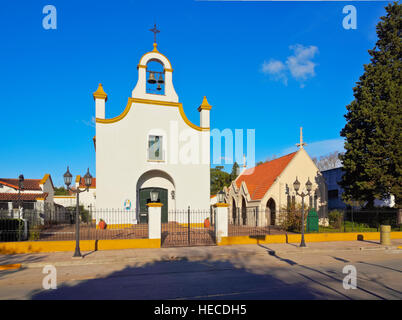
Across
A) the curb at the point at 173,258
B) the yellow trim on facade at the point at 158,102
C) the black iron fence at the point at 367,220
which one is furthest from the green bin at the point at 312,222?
the yellow trim on facade at the point at 158,102

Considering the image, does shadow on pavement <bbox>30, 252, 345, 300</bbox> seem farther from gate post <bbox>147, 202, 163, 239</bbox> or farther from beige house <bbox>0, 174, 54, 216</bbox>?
beige house <bbox>0, 174, 54, 216</bbox>

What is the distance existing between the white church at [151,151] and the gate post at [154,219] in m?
6.02

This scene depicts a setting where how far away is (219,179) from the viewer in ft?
154

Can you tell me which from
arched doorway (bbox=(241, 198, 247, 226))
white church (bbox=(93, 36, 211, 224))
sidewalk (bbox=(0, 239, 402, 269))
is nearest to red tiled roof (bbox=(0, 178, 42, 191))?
white church (bbox=(93, 36, 211, 224))

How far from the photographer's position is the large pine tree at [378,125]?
19062 mm

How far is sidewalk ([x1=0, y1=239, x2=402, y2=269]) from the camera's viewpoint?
1129 cm

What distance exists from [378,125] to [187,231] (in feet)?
47.6

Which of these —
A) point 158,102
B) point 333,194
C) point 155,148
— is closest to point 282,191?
point 155,148

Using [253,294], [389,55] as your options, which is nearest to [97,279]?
[253,294]

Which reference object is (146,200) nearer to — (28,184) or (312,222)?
(312,222)

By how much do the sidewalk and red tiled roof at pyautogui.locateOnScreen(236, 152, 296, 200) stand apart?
9661mm
